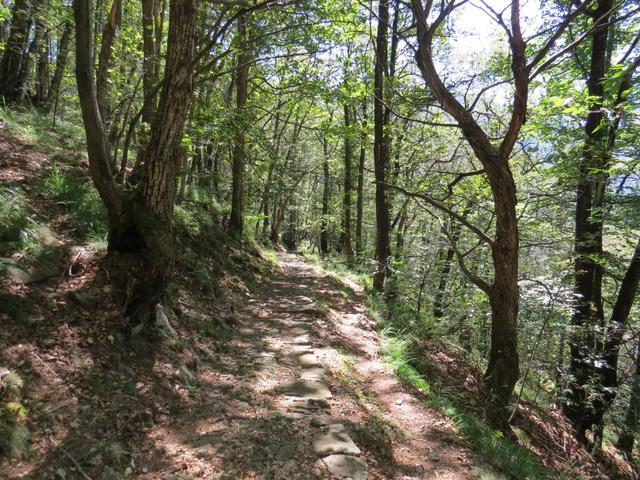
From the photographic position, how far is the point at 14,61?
8398mm

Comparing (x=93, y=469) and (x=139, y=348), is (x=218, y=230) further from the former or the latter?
(x=93, y=469)

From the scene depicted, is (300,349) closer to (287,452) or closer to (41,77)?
(287,452)

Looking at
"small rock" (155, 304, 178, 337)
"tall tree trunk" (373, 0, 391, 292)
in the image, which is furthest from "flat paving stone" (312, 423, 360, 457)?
"tall tree trunk" (373, 0, 391, 292)

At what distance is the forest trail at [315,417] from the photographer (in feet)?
10.6

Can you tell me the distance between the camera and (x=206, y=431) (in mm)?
3436

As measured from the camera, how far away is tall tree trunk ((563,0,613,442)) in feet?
24.5

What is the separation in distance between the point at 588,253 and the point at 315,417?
7398 mm

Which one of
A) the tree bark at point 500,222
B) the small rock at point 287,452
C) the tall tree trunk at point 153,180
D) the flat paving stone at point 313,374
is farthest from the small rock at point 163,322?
the tree bark at point 500,222

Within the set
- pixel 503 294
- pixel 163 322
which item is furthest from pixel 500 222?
pixel 163 322

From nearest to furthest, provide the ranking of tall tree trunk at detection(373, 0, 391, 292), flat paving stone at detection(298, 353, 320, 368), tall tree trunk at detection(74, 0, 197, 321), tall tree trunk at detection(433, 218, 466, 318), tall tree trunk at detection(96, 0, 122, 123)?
1. tall tree trunk at detection(74, 0, 197, 321)
2. flat paving stone at detection(298, 353, 320, 368)
3. tall tree trunk at detection(96, 0, 122, 123)
4. tall tree trunk at detection(373, 0, 391, 292)
5. tall tree trunk at detection(433, 218, 466, 318)

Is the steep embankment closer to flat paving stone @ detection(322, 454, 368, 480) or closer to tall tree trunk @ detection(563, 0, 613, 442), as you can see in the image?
flat paving stone @ detection(322, 454, 368, 480)

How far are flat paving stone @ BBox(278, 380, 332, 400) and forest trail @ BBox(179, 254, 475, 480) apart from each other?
12mm

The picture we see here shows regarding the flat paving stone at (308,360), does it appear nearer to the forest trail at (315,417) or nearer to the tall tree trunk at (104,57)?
the forest trail at (315,417)

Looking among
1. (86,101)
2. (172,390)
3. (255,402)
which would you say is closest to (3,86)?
(86,101)
